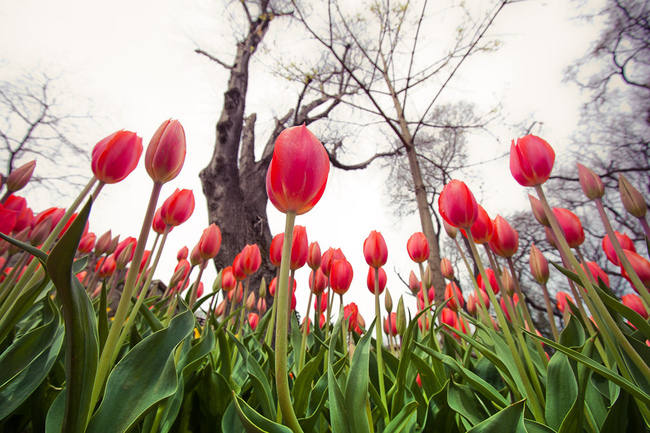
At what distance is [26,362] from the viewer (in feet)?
1.60

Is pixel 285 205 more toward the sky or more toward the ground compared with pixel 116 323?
more toward the sky

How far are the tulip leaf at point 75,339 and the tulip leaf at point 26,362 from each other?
18cm

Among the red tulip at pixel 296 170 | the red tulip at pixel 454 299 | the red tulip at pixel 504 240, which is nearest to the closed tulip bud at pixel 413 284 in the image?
the red tulip at pixel 454 299

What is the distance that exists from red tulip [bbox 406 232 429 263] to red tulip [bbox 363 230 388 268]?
267 millimetres

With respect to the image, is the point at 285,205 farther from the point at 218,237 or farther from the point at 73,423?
the point at 218,237

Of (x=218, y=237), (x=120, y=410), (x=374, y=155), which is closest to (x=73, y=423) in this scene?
(x=120, y=410)

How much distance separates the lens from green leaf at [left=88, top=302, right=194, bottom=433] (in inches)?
14.2

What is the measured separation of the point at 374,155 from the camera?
640cm

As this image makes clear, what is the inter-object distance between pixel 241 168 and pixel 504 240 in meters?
4.83

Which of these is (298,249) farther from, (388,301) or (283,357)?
(388,301)

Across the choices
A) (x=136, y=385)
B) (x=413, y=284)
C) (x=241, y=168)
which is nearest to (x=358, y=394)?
(x=136, y=385)

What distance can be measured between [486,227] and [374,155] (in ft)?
19.2

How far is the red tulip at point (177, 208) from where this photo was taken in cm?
71

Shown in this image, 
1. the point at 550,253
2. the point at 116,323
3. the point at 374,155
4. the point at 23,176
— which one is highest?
the point at 374,155
